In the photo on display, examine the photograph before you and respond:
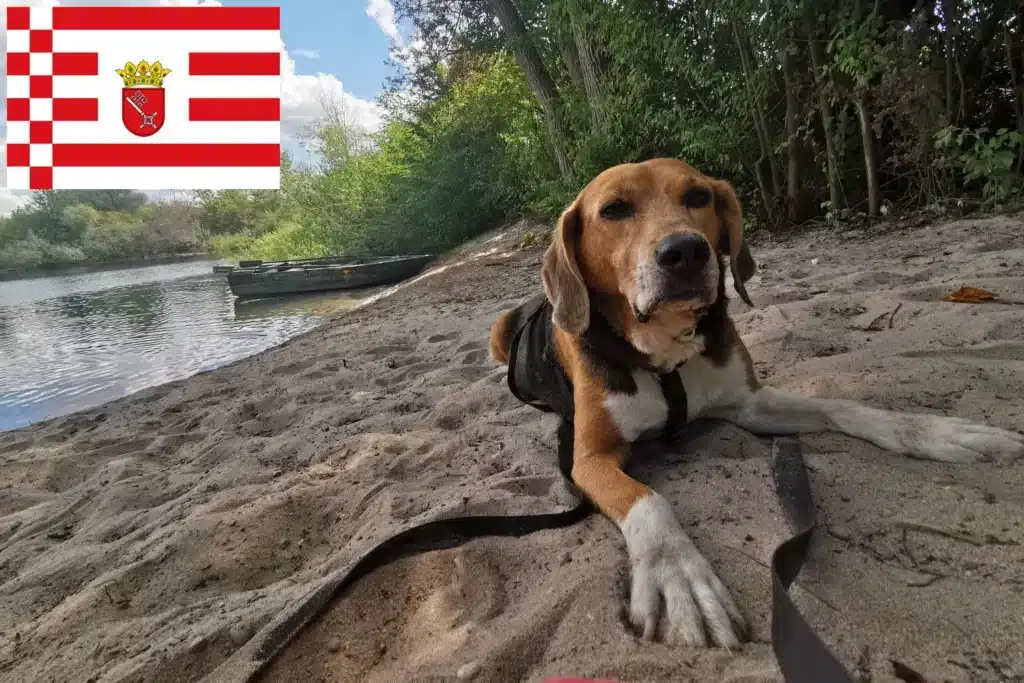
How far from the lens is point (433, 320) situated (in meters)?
7.16

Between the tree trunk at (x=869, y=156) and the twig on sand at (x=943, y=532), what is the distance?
6.26 m

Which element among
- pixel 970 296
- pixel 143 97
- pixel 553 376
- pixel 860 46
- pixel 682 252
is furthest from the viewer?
pixel 143 97

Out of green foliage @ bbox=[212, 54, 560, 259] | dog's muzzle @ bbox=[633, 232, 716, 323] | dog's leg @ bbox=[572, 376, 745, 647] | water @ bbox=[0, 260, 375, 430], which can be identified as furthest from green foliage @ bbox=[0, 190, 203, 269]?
dog's muzzle @ bbox=[633, 232, 716, 323]

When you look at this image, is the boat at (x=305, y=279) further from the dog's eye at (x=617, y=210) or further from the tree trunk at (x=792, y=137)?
the dog's eye at (x=617, y=210)

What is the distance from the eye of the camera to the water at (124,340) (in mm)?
7586

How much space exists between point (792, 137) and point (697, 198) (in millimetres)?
5684

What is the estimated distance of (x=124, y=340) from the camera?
11281 mm

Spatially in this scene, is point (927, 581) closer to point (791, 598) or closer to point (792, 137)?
point (791, 598)

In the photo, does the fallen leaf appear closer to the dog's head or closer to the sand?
the sand

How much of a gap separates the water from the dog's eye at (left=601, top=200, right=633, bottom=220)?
7.29 meters

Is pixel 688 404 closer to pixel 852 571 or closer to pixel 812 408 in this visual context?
pixel 812 408

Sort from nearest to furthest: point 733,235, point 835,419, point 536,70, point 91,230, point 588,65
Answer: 1. point 835,419
2. point 733,235
3. point 588,65
4. point 536,70
5. point 91,230

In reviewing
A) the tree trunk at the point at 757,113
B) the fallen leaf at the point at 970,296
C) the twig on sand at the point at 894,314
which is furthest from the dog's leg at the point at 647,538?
the tree trunk at the point at 757,113

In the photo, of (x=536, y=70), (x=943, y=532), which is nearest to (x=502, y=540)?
(x=943, y=532)
